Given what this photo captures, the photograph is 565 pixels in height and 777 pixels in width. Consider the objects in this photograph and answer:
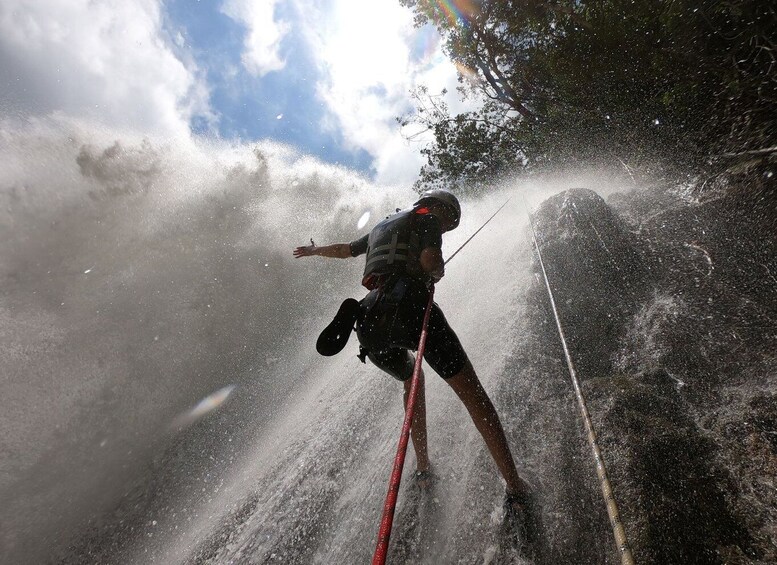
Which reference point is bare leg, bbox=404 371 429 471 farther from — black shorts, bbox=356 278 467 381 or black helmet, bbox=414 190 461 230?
black helmet, bbox=414 190 461 230

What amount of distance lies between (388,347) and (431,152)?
44.5 ft

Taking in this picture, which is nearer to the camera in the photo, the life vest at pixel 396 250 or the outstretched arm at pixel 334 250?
the life vest at pixel 396 250

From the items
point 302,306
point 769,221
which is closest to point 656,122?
point 769,221

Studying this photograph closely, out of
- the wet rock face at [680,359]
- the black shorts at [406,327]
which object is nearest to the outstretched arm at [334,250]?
the black shorts at [406,327]

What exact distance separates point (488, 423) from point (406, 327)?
0.87 meters

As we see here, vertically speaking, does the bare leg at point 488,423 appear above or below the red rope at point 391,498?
below

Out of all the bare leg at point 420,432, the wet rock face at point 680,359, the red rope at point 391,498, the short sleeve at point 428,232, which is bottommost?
the wet rock face at point 680,359

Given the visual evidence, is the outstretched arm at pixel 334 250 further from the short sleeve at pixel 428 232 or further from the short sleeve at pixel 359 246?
the short sleeve at pixel 428 232

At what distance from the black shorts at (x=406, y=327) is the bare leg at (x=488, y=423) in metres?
0.10

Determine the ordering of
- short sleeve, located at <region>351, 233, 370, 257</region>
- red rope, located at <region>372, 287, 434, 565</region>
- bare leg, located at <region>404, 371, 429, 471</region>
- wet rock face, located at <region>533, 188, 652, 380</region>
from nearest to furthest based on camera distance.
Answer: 1. red rope, located at <region>372, 287, 434, 565</region>
2. bare leg, located at <region>404, 371, 429, 471</region>
3. short sleeve, located at <region>351, 233, 370, 257</region>
4. wet rock face, located at <region>533, 188, 652, 380</region>

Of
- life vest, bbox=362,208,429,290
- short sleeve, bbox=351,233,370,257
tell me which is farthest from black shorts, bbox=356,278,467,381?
short sleeve, bbox=351,233,370,257

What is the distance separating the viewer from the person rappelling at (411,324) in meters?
2.28

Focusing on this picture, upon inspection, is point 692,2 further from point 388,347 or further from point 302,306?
point 302,306

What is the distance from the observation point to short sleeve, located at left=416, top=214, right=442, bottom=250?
2400 mm
